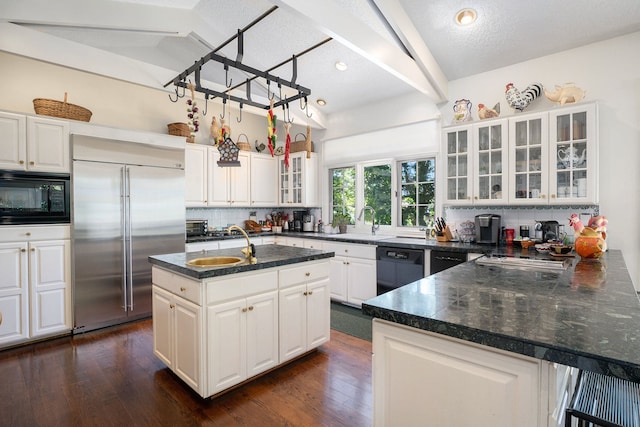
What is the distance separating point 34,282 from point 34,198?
2.59 ft

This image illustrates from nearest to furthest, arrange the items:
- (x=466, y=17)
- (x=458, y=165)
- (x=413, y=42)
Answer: (x=466, y=17) → (x=413, y=42) → (x=458, y=165)

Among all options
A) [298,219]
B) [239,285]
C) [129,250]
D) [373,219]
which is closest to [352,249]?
[373,219]

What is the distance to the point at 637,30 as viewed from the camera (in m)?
2.77

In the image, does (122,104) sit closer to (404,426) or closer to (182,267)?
(182,267)

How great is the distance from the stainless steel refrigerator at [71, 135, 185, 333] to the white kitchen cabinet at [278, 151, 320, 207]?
5.79 ft

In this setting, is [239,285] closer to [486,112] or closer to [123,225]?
[123,225]

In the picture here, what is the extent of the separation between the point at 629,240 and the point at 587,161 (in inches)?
31.5

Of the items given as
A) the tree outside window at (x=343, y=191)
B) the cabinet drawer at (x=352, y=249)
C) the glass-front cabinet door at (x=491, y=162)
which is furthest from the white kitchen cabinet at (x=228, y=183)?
the glass-front cabinet door at (x=491, y=162)

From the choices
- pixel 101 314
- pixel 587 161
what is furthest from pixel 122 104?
pixel 587 161

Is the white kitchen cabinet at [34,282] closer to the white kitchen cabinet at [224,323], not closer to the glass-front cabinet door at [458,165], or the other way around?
the white kitchen cabinet at [224,323]

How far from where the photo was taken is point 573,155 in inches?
112

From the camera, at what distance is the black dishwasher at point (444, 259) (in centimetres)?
314

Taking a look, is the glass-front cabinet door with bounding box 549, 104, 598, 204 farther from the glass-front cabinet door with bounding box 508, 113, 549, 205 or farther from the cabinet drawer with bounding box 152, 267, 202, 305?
the cabinet drawer with bounding box 152, 267, 202, 305

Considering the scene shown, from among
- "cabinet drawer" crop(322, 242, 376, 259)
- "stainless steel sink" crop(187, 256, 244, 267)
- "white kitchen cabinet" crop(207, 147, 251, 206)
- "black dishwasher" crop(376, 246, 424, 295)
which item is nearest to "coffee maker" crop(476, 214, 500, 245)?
"black dishwasher" crop(376, 246, 424, 295)
